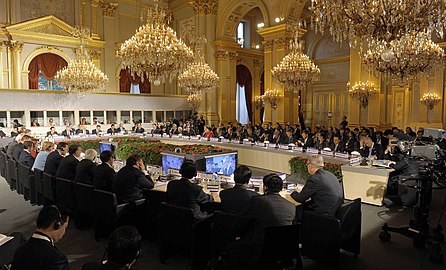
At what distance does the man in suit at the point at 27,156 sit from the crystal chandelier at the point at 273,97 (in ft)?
28.4

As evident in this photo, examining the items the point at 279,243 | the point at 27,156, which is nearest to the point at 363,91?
the point at 279,243

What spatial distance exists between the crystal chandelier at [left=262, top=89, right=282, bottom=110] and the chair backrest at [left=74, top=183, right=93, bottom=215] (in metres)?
9.55

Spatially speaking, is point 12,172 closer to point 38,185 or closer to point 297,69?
point 38,185

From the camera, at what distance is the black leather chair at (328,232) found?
3.37 meters

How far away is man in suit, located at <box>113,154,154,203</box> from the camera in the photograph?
416 cm

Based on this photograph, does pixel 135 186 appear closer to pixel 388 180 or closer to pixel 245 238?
pixel 245 238

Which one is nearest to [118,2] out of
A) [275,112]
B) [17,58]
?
[17,58]

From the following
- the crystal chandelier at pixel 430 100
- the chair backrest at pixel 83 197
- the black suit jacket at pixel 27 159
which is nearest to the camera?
the chair backrest at pixel 83 197

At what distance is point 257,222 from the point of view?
8.75ft

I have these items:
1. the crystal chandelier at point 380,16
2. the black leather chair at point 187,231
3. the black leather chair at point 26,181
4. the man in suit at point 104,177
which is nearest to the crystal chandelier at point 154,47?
the black leather chair at point 26,181

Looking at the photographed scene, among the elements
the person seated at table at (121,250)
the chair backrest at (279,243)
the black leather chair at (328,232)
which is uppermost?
the person seated at table at (121,250)

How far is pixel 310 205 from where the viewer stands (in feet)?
12.4

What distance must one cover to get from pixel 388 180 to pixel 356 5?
10.0 feet

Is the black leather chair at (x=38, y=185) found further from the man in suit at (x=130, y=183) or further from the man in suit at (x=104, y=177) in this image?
the man in suit at (x=130, y=183)
